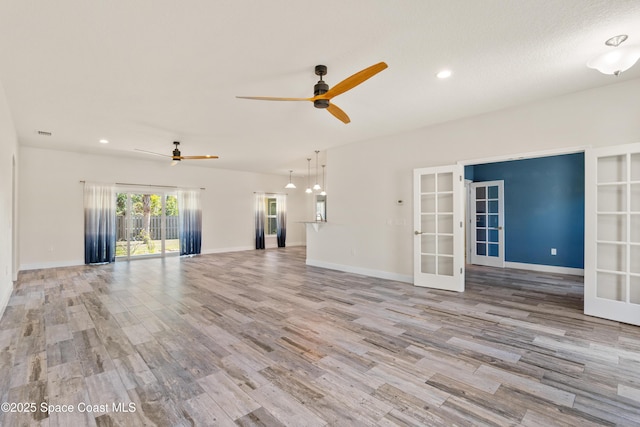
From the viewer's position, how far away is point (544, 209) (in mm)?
6355

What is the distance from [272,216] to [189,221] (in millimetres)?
3204

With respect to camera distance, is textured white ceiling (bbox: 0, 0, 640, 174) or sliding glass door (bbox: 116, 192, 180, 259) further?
sliding glass door (bbox: 116, 192, 180, 259)

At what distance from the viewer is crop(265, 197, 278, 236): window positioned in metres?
11.2

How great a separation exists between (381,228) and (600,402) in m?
4.09

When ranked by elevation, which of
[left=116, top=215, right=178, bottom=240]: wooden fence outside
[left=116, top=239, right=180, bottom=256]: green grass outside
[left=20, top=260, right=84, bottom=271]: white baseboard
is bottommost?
[left=20, top=260, right=84, bottom=271]: white baseboard

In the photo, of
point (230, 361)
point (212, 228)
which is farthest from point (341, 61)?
point (212, 228)

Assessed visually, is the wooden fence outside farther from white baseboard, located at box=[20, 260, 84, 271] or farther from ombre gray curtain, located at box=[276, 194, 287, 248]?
ombre gray curtain, located at box=[276, 194, 287, 248]

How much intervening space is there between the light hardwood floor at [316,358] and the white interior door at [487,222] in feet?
8.18

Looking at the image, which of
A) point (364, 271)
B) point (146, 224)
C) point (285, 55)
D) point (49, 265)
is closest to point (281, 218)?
point (146, 224)

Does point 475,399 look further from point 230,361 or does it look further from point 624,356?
point 230,361

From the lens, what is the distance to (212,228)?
9.59 metres

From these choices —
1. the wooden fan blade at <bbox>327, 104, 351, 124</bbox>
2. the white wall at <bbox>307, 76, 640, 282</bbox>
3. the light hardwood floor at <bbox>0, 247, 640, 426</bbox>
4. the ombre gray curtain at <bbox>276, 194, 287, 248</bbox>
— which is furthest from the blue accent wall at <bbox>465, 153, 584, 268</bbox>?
the ombre gray curtain at <bbox>276, 194, 287, 248</bbox>

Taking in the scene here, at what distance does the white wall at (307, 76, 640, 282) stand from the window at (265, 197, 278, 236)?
13.6 ft

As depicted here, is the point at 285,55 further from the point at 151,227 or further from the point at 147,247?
the point at 147,247
